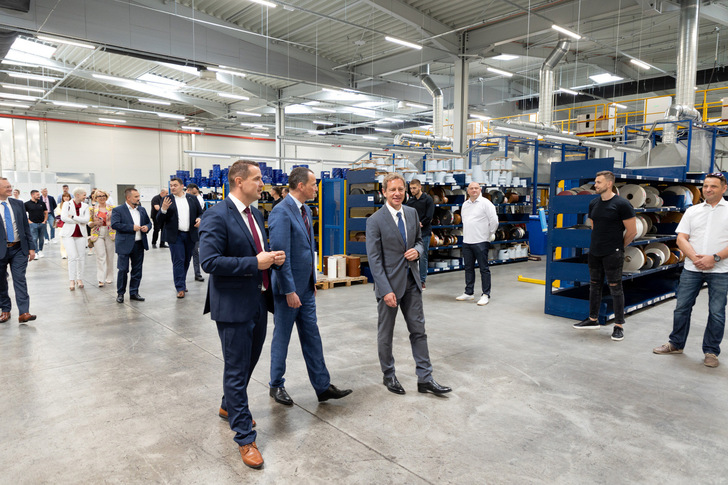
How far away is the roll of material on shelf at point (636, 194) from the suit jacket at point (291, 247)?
5235mm

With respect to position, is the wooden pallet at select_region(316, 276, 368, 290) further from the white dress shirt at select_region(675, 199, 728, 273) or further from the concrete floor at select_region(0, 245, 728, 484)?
the white dress shirt at select_region(675, 199, 728, 273)

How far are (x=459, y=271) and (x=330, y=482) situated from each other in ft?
26.5

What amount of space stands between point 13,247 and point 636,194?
8183mm

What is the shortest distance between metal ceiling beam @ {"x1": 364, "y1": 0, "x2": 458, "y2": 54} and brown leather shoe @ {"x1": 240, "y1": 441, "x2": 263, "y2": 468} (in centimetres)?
1043

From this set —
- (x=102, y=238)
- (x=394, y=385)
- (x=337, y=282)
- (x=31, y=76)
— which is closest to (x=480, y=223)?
(x=337, y=282)

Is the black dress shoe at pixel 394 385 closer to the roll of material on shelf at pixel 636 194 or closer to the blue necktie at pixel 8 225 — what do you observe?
the roll of material on shelf at pixel 636 194

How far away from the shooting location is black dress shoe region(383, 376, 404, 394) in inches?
144

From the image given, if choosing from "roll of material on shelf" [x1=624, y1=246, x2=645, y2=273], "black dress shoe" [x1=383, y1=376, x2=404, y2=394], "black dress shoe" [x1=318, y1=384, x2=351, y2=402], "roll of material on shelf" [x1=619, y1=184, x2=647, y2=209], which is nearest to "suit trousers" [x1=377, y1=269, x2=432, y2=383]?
"black dress shoe" [x1=383, y1=376, x2=404, y2=394]

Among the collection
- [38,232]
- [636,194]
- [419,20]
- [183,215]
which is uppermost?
[419,20]

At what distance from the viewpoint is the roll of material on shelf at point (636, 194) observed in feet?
20.7

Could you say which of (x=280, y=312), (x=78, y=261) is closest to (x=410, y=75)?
(x=78, y=261)

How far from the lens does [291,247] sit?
3176mm

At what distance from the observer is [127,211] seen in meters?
6.91

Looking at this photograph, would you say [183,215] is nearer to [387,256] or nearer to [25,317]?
[25,317]
